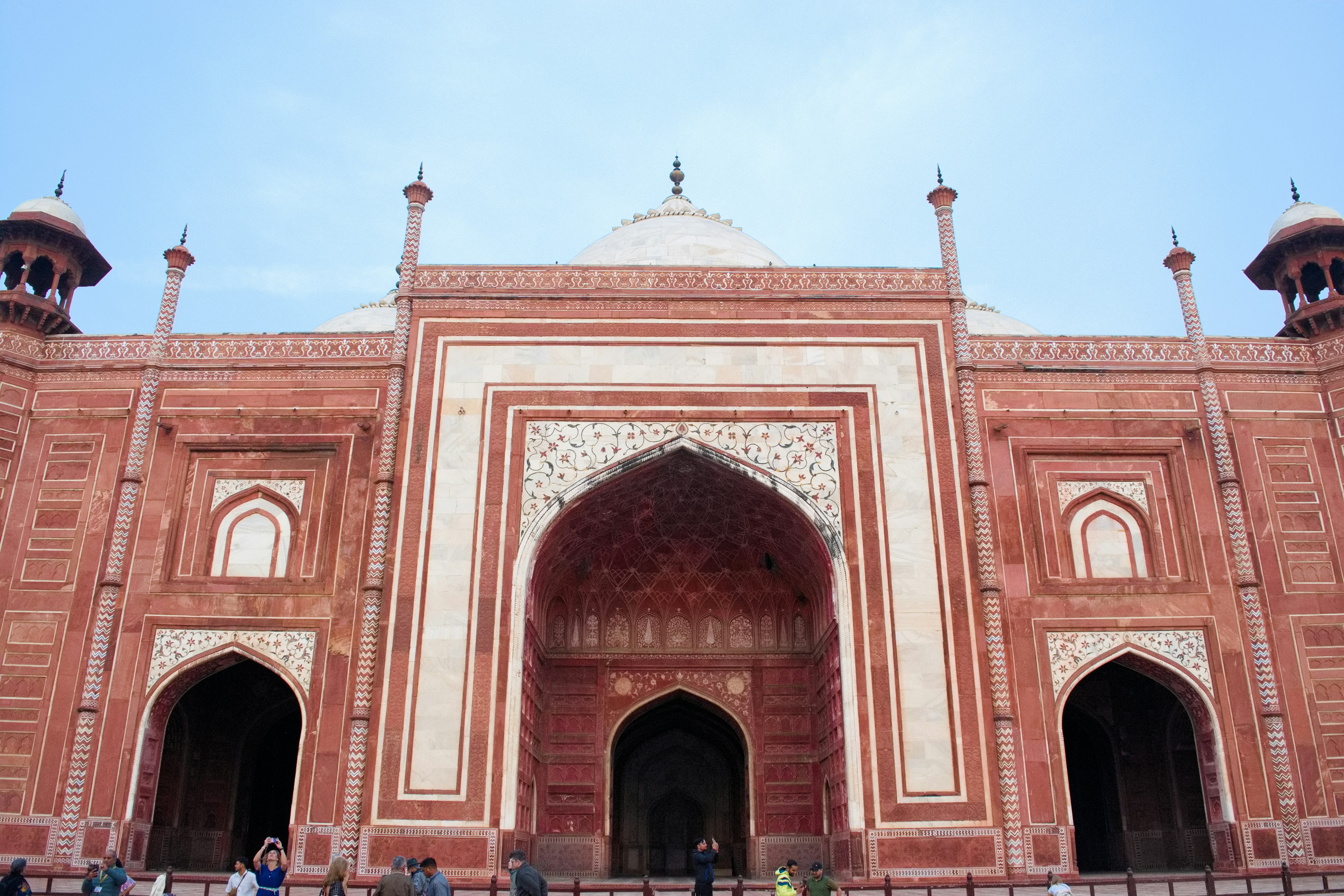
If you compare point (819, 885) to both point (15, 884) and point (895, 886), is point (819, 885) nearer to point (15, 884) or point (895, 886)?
point (895, 886)

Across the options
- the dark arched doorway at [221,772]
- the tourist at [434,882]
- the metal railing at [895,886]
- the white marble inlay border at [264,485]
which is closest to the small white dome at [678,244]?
the white marble inlay border at [264,485]

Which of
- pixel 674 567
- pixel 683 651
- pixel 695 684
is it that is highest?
pixel 674 567

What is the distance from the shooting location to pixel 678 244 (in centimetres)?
1642

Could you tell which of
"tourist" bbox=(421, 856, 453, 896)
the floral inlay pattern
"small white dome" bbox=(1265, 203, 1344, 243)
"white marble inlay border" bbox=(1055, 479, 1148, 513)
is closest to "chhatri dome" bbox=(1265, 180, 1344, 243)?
"small white dome" bbox=(1265, 203, 1344, 243)

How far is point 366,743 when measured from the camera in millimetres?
11023

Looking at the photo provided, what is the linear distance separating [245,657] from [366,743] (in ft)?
6.60

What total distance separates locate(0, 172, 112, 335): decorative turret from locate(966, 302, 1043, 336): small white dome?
12968mm

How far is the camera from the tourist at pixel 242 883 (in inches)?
262

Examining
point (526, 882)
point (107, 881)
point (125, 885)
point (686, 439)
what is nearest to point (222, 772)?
point (125, 885)

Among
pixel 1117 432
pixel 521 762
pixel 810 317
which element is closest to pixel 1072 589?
pixel 1117 432

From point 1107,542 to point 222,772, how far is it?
11.4 m

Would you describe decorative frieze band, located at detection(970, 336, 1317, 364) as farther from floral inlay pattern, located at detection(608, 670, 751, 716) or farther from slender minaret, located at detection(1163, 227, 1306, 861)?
floral inlay pattern, located at detection(608, 670, 751, 716)

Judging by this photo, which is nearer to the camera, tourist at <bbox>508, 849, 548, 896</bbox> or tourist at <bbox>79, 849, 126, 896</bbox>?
tourist at <bbox>508, 849, 548, 896</bbox>

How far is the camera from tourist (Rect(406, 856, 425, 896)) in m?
7.05
